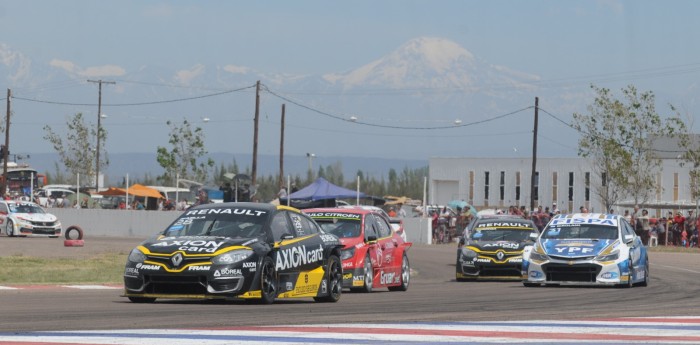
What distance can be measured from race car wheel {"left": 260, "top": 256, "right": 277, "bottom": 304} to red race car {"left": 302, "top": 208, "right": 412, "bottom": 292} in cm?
434

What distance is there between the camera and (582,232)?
24.4 meters

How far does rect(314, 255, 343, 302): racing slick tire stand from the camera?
17.4 m

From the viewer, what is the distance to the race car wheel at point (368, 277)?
68.9 feet

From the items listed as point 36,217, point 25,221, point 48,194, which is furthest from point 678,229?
point 48,194

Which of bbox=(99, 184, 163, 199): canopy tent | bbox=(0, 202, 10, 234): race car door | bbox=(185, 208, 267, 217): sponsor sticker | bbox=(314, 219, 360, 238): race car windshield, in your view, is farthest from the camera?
bbox=(99, 184, 163, 199): canopy tent

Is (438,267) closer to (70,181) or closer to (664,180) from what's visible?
(664,180)

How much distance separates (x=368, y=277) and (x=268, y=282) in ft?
17.2

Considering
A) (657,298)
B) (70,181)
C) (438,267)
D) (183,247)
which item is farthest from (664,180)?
(183,247)

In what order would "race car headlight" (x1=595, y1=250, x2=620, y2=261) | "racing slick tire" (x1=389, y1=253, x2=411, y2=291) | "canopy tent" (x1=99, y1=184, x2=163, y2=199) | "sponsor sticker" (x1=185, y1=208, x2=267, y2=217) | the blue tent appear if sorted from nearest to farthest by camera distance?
"sponsor sticker" (x1=185, y1=208, x2=267, y2=217) < "racing slick tire" (x1=389, y1=253, x2=411, y2=291) < "race car headlight" (x1=595, y1=250, x2=620, y2=261) < the blue tent < "canopy tent" (x1=99, y1=184, x2=163, y2=199)

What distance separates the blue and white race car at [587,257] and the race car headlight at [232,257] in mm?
8822

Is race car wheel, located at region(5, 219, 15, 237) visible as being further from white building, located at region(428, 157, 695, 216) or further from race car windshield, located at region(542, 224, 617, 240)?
white building, located at region(428, 157, 695, 216)

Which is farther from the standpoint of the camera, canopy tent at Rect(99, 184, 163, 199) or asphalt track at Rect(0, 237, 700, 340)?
canopy tent at Rect(99, 184, 163, 199)

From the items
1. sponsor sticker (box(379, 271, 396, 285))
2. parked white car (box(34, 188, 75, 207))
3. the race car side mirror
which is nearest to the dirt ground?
sponsor sticker (box(379, 271, 396, 285))

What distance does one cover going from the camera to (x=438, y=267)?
3262 cm
